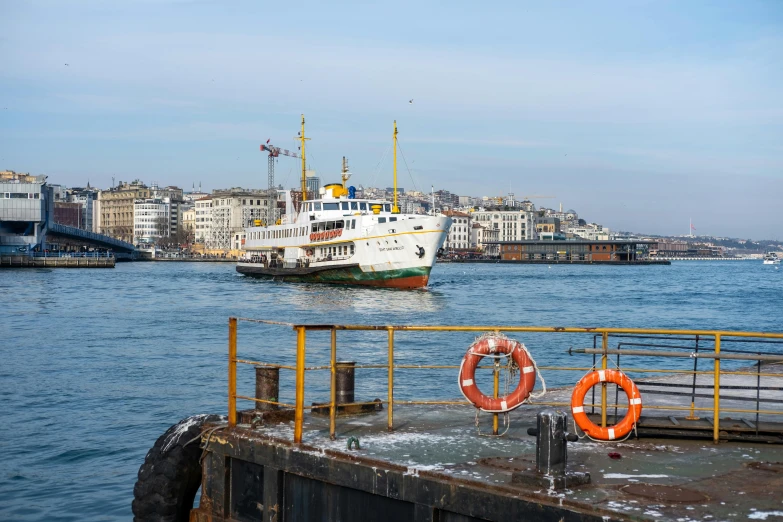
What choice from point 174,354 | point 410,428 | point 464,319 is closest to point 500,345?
point 410,428

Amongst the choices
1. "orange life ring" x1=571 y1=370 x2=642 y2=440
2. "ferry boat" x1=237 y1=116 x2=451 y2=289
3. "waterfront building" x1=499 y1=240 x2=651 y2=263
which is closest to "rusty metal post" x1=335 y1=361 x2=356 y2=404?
"orange life ring" x1=571 y1=370 x2=642 y2=440

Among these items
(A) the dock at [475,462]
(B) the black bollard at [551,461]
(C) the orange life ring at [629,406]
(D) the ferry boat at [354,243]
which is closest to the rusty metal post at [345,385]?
(A) the dock at [475,462]

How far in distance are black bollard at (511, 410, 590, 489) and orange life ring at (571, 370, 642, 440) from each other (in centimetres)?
117

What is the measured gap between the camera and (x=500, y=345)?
8344 millimetres

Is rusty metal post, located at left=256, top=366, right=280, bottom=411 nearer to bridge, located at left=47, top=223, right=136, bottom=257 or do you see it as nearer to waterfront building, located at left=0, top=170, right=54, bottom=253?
waterfront building, located at left=0, top=170, right=54, bottom=253

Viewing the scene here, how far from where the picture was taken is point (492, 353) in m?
8.41

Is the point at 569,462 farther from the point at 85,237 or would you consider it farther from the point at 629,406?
the point at 85,237

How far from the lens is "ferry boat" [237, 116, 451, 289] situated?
53875mm

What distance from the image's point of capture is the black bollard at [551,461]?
255 inches

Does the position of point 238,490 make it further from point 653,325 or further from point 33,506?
point 653,325

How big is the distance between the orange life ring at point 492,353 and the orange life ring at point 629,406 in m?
0.46

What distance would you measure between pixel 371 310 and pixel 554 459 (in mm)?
35542

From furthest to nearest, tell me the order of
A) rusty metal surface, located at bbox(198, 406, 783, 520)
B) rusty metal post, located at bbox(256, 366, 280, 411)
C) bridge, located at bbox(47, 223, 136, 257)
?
bridge, located at bbox(47, 223, 136, 257) → rusty metal post, located at bbox(256, 366, 280, 411) → rusty metal surface, located at bbox(198, 406, 783, 520)

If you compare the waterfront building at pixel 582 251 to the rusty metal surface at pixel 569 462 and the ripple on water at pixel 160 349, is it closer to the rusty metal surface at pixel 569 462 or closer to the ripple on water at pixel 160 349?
the ripple on water at pixel 160 349
